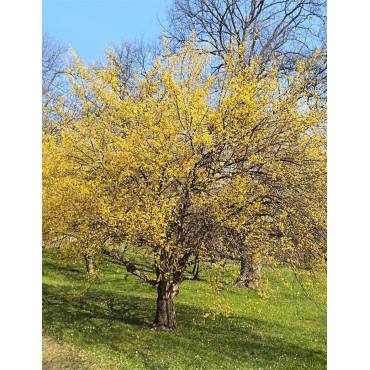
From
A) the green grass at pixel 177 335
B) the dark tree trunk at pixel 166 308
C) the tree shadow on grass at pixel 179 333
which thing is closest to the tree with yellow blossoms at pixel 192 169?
the green grass at pixel 177 335

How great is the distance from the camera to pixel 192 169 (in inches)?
116

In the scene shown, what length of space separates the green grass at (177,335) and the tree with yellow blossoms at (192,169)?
512 millimetres

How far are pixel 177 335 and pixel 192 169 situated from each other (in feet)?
5.99

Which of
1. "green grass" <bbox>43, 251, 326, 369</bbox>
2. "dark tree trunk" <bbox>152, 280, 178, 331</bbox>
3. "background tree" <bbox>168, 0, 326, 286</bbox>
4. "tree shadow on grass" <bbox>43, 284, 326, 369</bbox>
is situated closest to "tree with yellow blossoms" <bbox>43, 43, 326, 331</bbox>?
"green grass" <bbox>43, 251, 326, 369</bbox>

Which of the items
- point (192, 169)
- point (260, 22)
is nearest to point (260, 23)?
point (260, 22)

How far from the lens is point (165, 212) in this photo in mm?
2695

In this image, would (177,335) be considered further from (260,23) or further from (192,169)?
(260,23)

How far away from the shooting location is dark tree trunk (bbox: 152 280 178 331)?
3.82m

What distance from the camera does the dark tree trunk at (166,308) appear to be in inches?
150
